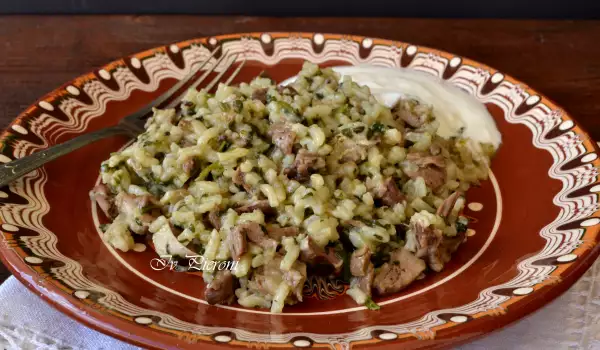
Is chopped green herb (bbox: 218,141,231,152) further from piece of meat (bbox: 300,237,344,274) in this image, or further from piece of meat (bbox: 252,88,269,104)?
piece of meat (bbox: 300,237,344,274)

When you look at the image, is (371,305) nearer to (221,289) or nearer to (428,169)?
(221,289)

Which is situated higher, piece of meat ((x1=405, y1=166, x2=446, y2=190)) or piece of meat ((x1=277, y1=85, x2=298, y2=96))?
piece of meat ((x1=277, y1=85, x2=298, y2=96))

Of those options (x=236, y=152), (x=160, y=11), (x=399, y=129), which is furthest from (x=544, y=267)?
(x=160, y=11)

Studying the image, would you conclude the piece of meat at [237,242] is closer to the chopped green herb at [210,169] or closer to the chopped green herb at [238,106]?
the chopped green herb at [210,169]

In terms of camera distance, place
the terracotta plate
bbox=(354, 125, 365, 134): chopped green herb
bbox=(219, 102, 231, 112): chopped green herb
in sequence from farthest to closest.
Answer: bbox=(219, 102, 231, 112): chopped green herb, bbox=(354, 125, 365, 134): chopped green herb, the terracotta plate

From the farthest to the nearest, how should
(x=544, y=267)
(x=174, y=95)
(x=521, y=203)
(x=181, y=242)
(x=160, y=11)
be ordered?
(x=160, y=11), (x=174, y=95), (x=521, y=203), (x=181, y=242), (x=544, y=267)

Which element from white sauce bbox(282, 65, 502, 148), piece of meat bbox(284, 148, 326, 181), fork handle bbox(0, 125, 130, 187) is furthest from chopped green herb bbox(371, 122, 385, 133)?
fork handle bbox(0, 125, 130, 187)

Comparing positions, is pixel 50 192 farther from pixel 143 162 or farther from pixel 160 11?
pixel 160 11

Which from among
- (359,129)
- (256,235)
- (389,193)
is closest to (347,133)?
(359,129)
